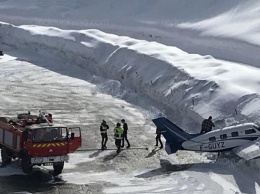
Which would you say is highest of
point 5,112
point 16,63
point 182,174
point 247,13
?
point 247,13

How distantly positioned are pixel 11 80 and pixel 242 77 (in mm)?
18551

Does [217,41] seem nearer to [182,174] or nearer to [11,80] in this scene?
[11,80]

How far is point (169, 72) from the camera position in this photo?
39.4 metres

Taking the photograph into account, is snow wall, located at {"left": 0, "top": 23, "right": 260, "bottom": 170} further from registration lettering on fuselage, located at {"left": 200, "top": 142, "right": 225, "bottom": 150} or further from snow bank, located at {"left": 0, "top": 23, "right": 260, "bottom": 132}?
registration lettering on fuselage, located at {"left": 200, "top": 142, "right": 225, "bottom": 150}

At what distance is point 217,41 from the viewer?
56.2 m

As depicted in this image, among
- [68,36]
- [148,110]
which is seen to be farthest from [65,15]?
[148,110]

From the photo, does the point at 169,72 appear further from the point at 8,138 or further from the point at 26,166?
the point at 26,166

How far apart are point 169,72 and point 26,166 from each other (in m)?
17.8

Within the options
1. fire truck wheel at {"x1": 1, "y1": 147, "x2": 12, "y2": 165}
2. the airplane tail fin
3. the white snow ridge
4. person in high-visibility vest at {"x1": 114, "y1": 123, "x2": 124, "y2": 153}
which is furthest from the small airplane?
fire truck wheel at {"x1": 1, "y1": 147, "x2": 12, "y2": 165}

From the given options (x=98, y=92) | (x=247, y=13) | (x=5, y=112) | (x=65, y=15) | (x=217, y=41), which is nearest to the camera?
(x=5, y=112)

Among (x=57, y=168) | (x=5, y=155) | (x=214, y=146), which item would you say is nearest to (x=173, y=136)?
(x=214, y=146)

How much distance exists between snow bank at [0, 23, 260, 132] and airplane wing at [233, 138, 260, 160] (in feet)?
10.3

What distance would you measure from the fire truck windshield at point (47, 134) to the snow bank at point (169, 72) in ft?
29.7

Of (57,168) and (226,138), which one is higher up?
(226,138)
